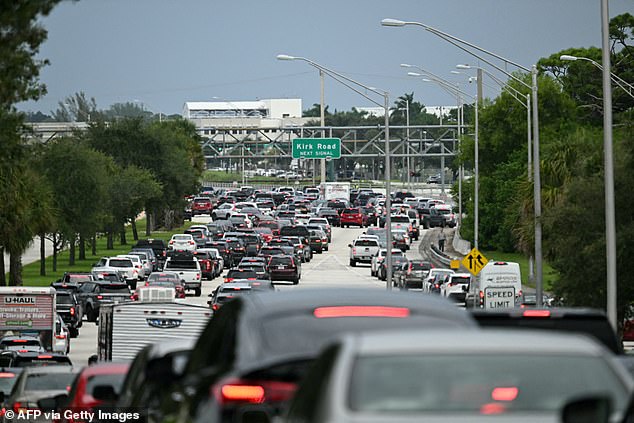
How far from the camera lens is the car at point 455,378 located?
6.36 m

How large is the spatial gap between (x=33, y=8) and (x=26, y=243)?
39.8 m

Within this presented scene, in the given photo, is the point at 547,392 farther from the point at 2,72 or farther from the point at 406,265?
the point at 406,265

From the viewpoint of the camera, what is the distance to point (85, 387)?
1477cm

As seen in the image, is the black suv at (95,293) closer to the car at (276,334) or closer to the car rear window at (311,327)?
the car at (276,334)

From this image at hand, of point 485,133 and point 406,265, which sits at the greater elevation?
point 485,133

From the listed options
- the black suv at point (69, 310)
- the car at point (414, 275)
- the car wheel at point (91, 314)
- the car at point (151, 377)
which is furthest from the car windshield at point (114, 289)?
the car at point (151, 377)

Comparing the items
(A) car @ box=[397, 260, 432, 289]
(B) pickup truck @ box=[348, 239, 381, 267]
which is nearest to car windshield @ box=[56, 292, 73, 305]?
(A) car @ box=[397, 260, 432, 289]

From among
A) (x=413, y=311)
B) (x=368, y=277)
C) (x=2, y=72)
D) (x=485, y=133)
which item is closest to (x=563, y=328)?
(x=413, y=311)

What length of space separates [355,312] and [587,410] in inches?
115

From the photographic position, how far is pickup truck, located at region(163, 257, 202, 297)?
209 feet

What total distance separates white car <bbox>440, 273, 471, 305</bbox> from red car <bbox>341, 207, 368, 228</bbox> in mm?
60981

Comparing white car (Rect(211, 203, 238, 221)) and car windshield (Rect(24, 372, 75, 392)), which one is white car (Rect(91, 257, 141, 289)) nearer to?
car windshield (Rect(24, 372, 75, 392))

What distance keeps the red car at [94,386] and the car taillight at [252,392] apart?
613 cm

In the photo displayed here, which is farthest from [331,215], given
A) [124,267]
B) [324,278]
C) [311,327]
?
[311,327]
